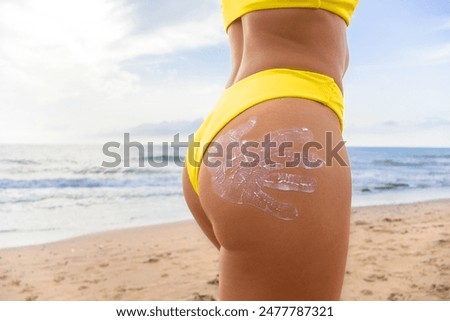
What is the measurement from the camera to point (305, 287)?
2.23 ft

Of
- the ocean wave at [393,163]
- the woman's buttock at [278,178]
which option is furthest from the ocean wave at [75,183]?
the woman's buttock at [278,178]

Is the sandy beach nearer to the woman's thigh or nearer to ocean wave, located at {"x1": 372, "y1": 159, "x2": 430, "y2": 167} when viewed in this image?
the woman's thigh

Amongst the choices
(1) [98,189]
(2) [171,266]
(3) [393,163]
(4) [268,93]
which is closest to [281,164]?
(4) [268,93]

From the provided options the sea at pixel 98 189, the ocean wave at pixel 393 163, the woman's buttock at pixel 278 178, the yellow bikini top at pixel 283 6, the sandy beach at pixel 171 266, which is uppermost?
the yellow bikini top at pixel 283 6

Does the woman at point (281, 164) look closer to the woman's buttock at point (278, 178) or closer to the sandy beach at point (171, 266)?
the woman's buttock at point (278, 178)

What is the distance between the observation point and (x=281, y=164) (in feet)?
2.24

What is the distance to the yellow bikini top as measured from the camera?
772 millimetres

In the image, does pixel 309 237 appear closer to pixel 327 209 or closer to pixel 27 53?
pixel 327 209

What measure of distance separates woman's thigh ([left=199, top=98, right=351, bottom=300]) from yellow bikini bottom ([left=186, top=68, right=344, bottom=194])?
3cm

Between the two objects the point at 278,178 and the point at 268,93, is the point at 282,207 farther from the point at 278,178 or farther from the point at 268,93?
the point at 268,93

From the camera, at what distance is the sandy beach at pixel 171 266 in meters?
3.03

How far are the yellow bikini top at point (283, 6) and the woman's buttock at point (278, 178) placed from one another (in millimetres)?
157

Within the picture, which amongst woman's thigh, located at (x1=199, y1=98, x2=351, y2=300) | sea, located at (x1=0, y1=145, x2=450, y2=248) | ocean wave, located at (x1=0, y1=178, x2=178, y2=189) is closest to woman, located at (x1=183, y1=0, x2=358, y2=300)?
woman's thigh, located at (x1=199, y1=98, x2=351, y2=300)
